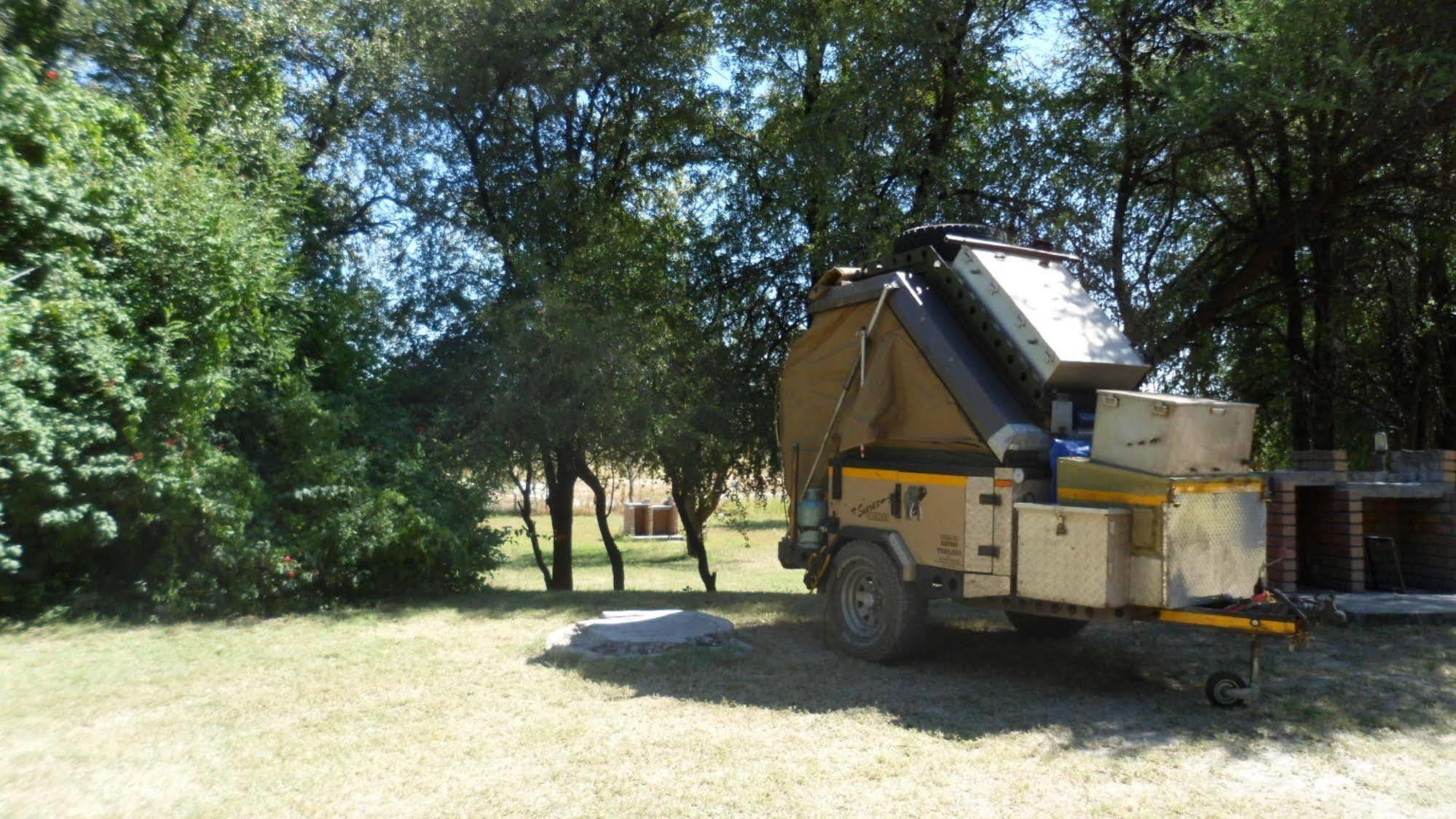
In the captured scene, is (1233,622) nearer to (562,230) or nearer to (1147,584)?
(1147,584)

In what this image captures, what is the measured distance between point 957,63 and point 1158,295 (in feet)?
11.6

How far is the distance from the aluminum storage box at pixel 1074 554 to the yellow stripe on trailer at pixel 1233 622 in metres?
0.28

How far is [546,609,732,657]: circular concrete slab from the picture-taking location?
27.1 ft

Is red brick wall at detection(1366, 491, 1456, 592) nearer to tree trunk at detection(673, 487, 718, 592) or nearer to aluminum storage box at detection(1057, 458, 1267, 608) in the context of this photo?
aluminum storage box at detection(1057, 458, 1267, 608)

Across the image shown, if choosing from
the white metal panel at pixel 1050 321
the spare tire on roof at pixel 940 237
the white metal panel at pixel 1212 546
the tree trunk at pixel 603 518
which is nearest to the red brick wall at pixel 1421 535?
the white metal panel at pixel 1050 321

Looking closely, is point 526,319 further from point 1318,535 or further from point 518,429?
point 1318,535

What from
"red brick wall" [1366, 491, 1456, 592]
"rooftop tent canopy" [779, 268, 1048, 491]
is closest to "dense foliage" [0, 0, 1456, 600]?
"red brick wall" [1366, 491, 1456, 592]

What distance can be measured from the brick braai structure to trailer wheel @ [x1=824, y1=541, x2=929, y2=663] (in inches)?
161

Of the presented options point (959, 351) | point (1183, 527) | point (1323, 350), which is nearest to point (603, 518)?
point (1323, 350)

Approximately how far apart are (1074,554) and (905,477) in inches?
57.7

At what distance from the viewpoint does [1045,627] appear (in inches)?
356

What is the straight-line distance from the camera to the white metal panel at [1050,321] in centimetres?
735

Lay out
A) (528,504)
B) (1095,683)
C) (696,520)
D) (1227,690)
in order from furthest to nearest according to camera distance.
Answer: (696,520) < (528,504) < (1095,683) < (1227,690)

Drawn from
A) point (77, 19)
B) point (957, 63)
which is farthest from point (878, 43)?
Answer: point (77, 19)
